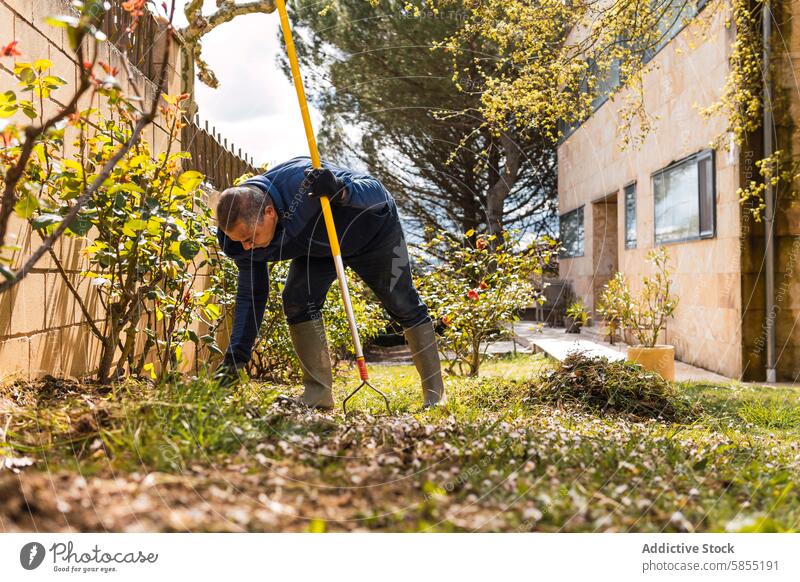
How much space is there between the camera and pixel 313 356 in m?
2.90

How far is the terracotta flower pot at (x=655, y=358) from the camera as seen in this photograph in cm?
382

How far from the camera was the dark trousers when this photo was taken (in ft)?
9.31

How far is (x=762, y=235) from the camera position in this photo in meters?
4.46

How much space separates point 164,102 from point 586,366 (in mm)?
2122

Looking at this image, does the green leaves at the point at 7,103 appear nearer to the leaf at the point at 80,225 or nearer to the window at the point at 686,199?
the leaf at the point at 80,225

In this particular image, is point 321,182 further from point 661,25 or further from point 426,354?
point 661,25

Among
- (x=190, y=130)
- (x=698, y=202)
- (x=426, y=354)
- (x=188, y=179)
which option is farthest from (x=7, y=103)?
(x=698, y=202)

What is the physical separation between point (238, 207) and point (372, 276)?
80 cm

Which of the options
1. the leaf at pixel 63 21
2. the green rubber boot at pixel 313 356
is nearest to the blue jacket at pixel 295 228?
the green rubber boot at pixel 313 356

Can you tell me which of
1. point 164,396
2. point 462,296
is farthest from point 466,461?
point 462,296

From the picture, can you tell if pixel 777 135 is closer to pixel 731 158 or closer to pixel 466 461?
pixel 731 158

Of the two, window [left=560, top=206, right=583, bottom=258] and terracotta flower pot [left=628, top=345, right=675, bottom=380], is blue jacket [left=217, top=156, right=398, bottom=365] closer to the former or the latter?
terracotta flower pot [left=628, top=345, right=675, bottom=380]

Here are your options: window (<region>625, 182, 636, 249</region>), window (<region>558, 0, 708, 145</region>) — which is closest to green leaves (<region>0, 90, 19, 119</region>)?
window (<region>558, 0, 708, 145</region>)

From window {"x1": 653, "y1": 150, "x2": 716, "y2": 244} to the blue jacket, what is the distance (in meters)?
3.24
